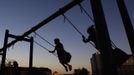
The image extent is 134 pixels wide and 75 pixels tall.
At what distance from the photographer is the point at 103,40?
6.00 meters

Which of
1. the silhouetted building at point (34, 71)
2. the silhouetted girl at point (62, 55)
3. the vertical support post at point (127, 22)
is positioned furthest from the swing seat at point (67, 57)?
the silhouetted building at point (34, 71)

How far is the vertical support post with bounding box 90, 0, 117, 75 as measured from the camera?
18.9ft

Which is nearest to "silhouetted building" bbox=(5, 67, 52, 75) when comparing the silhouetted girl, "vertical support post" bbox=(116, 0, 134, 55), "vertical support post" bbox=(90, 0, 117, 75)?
the silhouetted girl

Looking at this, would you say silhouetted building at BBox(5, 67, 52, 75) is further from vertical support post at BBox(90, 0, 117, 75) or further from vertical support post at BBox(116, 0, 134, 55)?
vertical support post at BBox(90, 0, 117, 75)

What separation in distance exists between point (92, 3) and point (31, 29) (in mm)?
4914

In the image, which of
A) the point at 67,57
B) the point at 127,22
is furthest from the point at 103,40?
the point at 67,57

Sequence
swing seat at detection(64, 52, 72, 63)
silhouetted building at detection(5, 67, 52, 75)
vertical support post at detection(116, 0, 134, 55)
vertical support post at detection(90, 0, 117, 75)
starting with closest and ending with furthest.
A: vertical support post at detection(90, 0, 117, 75) → vertical support post at detection(116, 0, 134, 55) → swing seat at detection(64, 52, 72, 63) → silhouetted building at detection(5, 67, 52, 75)

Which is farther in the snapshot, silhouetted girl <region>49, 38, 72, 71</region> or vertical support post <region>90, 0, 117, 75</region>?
silhouetted girl <region>49, 38, 72, 71</region>

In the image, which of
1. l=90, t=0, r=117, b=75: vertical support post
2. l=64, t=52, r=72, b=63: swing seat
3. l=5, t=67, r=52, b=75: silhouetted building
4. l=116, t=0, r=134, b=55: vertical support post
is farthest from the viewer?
l=5, t=67, r=52, b=75: silhouetted building

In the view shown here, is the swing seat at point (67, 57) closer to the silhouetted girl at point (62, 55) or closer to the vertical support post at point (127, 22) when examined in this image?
the silhouetted girl at point (62, 55)

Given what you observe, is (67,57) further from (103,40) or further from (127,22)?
(103,40)

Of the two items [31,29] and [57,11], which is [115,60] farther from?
[31,29]

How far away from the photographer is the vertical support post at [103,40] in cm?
578

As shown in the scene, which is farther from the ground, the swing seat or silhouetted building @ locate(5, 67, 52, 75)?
silhouetted building @ locate(5, 67, 52, 75)
